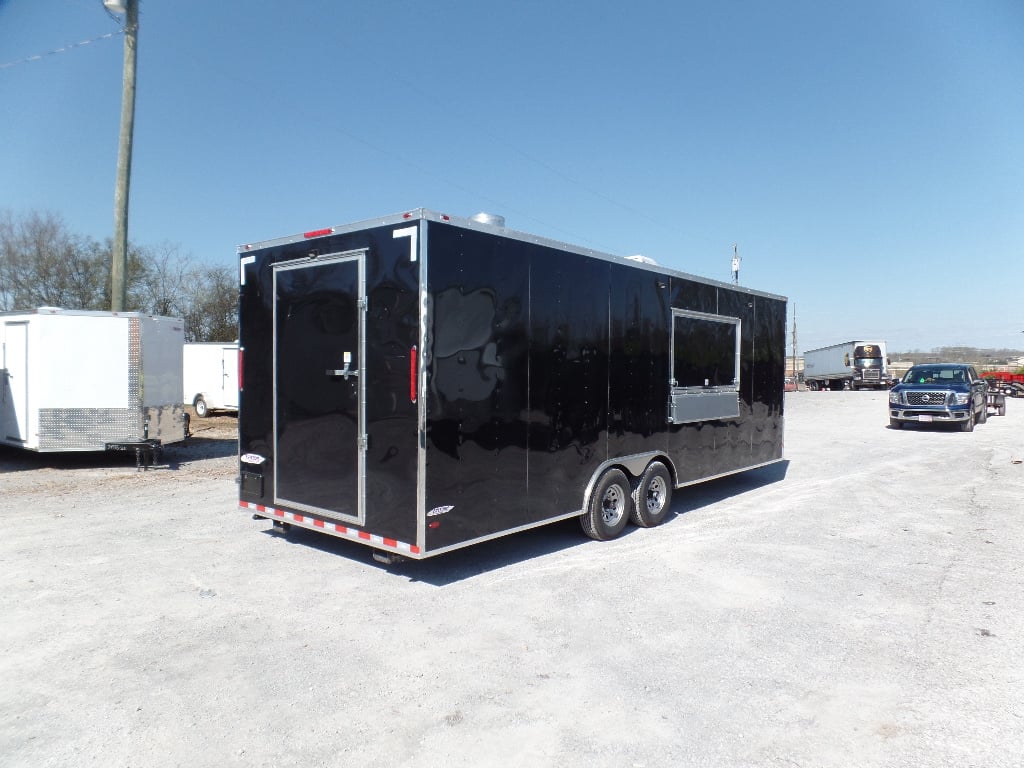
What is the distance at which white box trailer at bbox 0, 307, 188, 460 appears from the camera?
10.9 m

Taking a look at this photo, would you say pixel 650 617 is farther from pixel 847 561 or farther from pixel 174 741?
pixel 174 741

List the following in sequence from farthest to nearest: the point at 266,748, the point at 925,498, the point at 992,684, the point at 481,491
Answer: the point at 925,498 < the point at 481,491 < the point at 992,684 < the point at 266,748

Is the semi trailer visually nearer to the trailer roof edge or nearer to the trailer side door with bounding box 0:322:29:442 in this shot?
the trailer roof edge

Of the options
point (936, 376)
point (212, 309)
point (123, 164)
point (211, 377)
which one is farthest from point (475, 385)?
point (212, 309)

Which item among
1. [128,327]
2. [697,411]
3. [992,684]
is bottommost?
[992,684]

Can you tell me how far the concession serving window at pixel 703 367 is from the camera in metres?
7.67

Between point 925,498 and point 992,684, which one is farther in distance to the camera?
point 925,498

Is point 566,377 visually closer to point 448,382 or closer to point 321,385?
point 448,382

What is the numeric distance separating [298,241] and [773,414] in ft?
23.6

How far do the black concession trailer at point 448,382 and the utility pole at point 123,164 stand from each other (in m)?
7.86

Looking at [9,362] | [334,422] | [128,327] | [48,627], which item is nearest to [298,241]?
[334,422]

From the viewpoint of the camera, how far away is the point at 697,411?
26.3 feet

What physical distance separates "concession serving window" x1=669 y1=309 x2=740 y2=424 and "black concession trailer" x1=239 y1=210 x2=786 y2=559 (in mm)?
105

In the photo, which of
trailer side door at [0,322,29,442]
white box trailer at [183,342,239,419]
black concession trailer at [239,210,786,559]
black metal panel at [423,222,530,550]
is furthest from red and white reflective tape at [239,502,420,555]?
white box trailer at [183,342,239,419]
